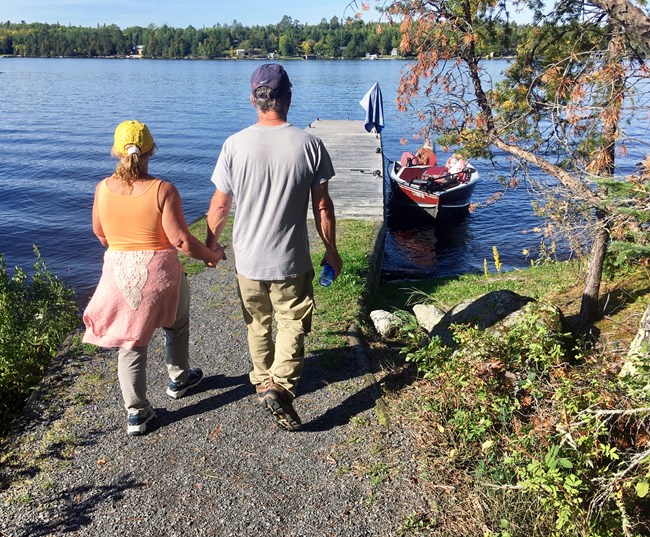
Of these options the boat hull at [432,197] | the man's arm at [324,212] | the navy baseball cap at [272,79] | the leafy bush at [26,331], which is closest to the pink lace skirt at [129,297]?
the man's arm at [324,212]

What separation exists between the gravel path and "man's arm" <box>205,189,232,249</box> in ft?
4.53

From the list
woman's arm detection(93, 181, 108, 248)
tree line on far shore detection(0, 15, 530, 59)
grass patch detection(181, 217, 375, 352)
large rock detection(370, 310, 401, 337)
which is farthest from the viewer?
tree line on far shore detection(0, 15, 530, 59)

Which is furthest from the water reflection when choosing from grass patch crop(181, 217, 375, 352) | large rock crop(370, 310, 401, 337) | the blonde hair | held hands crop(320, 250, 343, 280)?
the blonde hair

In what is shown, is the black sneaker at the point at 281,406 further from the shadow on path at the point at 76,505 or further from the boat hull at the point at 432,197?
the boat hull at the point at 432,197

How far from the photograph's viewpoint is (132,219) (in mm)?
3646

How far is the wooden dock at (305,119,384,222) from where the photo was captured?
39.4 feet

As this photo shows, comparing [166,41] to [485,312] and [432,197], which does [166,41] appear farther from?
[485,312]

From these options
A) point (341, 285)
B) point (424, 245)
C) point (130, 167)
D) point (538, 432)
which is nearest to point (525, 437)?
point (538, 432)

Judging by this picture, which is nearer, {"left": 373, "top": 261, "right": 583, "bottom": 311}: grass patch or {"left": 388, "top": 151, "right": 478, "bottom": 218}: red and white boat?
{"left": 373, "top": 261, "right": 583, "bottom": 311}: grass patch

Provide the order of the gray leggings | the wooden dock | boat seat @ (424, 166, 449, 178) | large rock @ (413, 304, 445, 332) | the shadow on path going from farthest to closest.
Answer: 1. boat seat @ (424, 166, 449, 178)
2. the wooden dock
3. large rock @ (413, 304, 445, 332)
4. the gray leggings
5. the shadow on path

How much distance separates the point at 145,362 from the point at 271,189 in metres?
1.48

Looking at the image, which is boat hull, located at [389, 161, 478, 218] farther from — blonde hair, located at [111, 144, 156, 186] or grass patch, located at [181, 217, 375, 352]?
blonde hair, located at [111, 144, 156, 186]

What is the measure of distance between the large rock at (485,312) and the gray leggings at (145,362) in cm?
236

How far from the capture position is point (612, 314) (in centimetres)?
618
